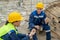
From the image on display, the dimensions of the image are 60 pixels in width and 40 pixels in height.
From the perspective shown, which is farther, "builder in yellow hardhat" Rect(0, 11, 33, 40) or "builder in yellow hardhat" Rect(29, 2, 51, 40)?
"builder in yellow hardhat" Rect(29, 2, 51, 40)

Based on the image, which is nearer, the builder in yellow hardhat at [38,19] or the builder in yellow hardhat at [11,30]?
the builder in yellow hardhat at [11,30]

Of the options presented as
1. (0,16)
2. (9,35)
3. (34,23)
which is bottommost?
(0,16)

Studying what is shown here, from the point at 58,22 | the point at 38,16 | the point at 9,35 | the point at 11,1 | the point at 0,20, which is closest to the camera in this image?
the point at 9,35

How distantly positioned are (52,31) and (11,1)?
6.35 meters

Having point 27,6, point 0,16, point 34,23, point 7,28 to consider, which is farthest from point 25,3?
point 7,28

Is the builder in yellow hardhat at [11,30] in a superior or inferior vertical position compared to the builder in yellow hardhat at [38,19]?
superior

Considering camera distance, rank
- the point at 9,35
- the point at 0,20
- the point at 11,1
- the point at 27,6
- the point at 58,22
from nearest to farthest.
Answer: the point at 9,35, the point at 58,22, the point at 0,20, the point at 27,6, the point at 11,1

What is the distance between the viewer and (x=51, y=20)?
8.94 metres

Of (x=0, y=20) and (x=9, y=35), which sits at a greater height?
(x=9, y=35)

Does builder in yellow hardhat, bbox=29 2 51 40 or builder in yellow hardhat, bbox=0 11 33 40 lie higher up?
builder in yellow hardhat, bbox=0 11 33 40

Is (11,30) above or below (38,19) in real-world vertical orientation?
above

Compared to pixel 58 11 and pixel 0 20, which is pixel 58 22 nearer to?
pixel 58 11

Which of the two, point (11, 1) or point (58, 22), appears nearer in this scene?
point (58, 22)

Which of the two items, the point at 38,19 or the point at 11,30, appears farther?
the point at 38,19
